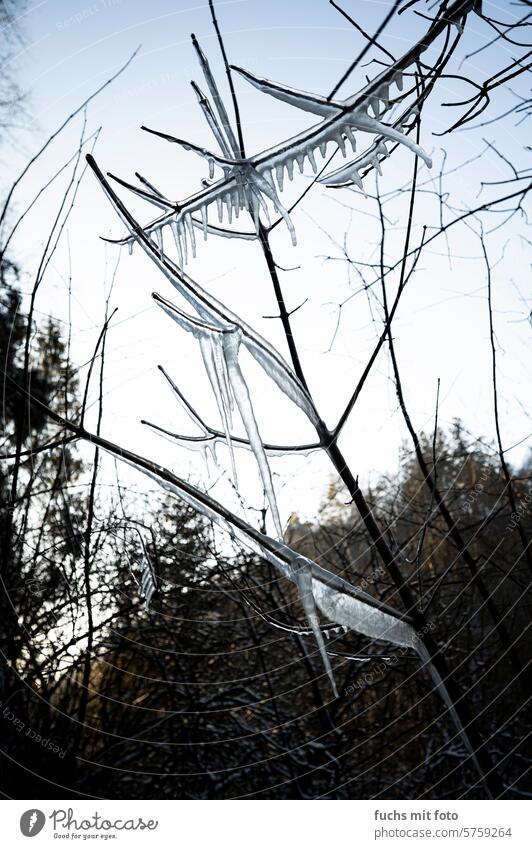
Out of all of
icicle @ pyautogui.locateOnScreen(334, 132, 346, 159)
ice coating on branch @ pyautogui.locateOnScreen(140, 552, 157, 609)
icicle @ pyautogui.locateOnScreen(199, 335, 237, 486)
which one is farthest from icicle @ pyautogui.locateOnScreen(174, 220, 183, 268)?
ice coating on branch @ pyautogui.locateOnScreen(140, 552, 157, 609)

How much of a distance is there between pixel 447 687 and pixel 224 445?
458mm

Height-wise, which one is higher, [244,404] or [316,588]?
[244,404]

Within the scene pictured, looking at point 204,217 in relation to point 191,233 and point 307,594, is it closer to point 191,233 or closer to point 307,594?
point 191,233

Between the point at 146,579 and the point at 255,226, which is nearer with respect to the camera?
the point at 255,226

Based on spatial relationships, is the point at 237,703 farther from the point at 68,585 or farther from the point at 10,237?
the point at 10,237

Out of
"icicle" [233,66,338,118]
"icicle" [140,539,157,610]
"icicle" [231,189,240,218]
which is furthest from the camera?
"icicle" [140,539,157,610]

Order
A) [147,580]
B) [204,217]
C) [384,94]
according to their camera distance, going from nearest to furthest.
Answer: [384,94], [204,217], [147,580]

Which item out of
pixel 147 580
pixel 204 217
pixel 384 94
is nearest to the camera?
pixel 384 94

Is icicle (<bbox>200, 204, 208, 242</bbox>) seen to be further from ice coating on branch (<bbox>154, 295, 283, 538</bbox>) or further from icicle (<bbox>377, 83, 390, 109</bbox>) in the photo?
icicle (<bbox>377, 83, 390, 109</bbox>)

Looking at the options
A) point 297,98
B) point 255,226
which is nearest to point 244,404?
point 255,226

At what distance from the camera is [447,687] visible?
90cm

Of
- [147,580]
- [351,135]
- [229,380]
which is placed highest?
[351,135]

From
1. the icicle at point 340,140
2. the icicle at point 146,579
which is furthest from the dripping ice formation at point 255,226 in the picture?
the icicle at point 146,579

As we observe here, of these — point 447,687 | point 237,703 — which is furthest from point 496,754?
point 447,687
